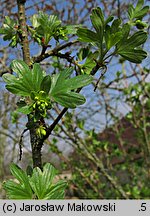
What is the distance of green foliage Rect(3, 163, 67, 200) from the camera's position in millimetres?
499

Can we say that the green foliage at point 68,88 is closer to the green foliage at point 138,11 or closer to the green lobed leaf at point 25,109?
the green lobed leaf at point 25,109

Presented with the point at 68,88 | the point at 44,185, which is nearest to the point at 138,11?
the point at 68,88

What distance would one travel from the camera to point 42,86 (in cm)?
53

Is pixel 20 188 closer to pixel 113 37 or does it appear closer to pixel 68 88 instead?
pixel 68 88

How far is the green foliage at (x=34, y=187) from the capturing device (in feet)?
1.64

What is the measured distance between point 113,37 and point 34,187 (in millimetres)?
253

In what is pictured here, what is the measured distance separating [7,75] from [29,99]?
5cm

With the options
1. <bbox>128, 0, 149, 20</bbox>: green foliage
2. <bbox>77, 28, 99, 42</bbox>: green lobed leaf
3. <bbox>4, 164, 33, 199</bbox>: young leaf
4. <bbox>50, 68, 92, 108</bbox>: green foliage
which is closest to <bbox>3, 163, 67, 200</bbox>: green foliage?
<bbox>4, 164, 33, 199</bbox>: young leaf

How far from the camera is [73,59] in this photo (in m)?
0.68

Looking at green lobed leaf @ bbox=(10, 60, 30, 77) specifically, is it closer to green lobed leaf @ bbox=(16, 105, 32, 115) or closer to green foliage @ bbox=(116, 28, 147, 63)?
green lobed leaf @ bbox=(16, 105, 32, 115)

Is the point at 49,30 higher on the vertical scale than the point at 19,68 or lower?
higher

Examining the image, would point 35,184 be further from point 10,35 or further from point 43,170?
point 10,35

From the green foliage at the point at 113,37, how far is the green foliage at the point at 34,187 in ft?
0.69
